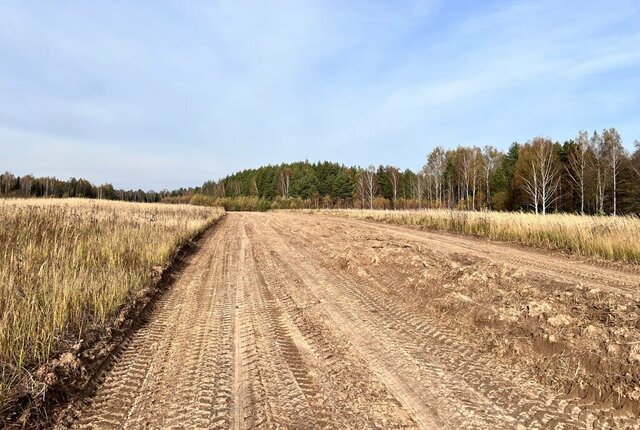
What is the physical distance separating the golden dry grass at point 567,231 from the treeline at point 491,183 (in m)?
3.87

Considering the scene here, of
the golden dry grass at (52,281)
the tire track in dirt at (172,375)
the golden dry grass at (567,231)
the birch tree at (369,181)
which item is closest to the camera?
the tire track in dirt at (172,375)

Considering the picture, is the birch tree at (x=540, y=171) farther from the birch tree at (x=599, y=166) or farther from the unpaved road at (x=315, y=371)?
the unpaved road at (x=315, y=371)

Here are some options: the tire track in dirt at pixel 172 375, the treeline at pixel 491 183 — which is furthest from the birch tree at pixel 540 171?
the tire track in dirt at pixel 172 375

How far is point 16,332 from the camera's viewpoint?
147 inches

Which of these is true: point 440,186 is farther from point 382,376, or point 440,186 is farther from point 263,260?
point 382,376

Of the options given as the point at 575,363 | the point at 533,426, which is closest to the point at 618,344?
the point at 575,363

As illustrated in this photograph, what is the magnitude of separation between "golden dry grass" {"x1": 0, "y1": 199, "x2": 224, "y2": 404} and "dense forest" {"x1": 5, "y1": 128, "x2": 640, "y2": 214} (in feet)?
54.8

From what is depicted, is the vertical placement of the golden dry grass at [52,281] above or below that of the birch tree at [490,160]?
below

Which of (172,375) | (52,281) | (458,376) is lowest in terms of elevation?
(458,376)

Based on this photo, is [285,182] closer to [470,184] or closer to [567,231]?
[470,184]

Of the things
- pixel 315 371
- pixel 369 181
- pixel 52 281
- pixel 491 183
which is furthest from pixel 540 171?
pixel 52 281

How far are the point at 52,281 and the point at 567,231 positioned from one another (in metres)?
13.4

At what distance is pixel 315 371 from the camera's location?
12.3 feet

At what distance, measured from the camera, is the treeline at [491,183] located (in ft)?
125
